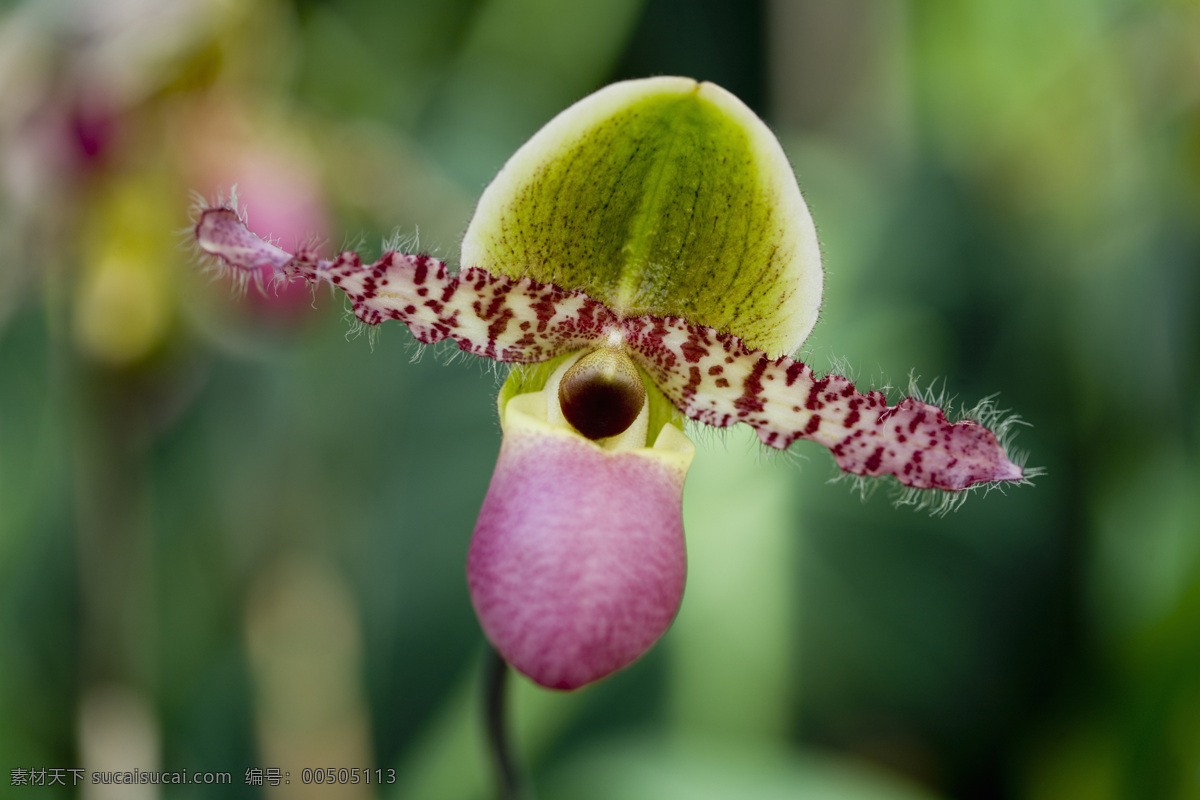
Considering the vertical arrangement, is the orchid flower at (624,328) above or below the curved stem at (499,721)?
above

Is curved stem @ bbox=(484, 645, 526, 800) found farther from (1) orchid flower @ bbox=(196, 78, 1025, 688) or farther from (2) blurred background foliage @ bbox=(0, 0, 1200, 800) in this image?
(2) blurred background foliage @ bbox=(0, 0, 1200, 800)

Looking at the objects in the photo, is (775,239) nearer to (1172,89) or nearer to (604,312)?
(604,312)

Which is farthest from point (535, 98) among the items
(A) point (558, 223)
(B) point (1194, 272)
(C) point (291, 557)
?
(A) point (558, 223)

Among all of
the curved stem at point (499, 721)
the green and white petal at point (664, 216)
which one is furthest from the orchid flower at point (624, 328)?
the curved stem at point (499, 721)

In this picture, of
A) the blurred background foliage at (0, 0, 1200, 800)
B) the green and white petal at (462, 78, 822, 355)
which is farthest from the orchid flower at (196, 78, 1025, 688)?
the blurred background foliage at (0, 0, 1200, 800)

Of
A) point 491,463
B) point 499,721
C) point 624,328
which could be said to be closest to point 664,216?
point 624,328

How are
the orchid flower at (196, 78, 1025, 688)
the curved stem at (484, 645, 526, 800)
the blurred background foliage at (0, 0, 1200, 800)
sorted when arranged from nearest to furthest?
the orchid flower at (196, 78, 1025, 688) → the curved stem at (484, 645, 526, 800) → the blurred background foliage at (0, 0, 1200, 800)

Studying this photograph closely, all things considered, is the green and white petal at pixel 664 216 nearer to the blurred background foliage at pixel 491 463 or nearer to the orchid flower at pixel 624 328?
the orchid flower at pixel 624 328
